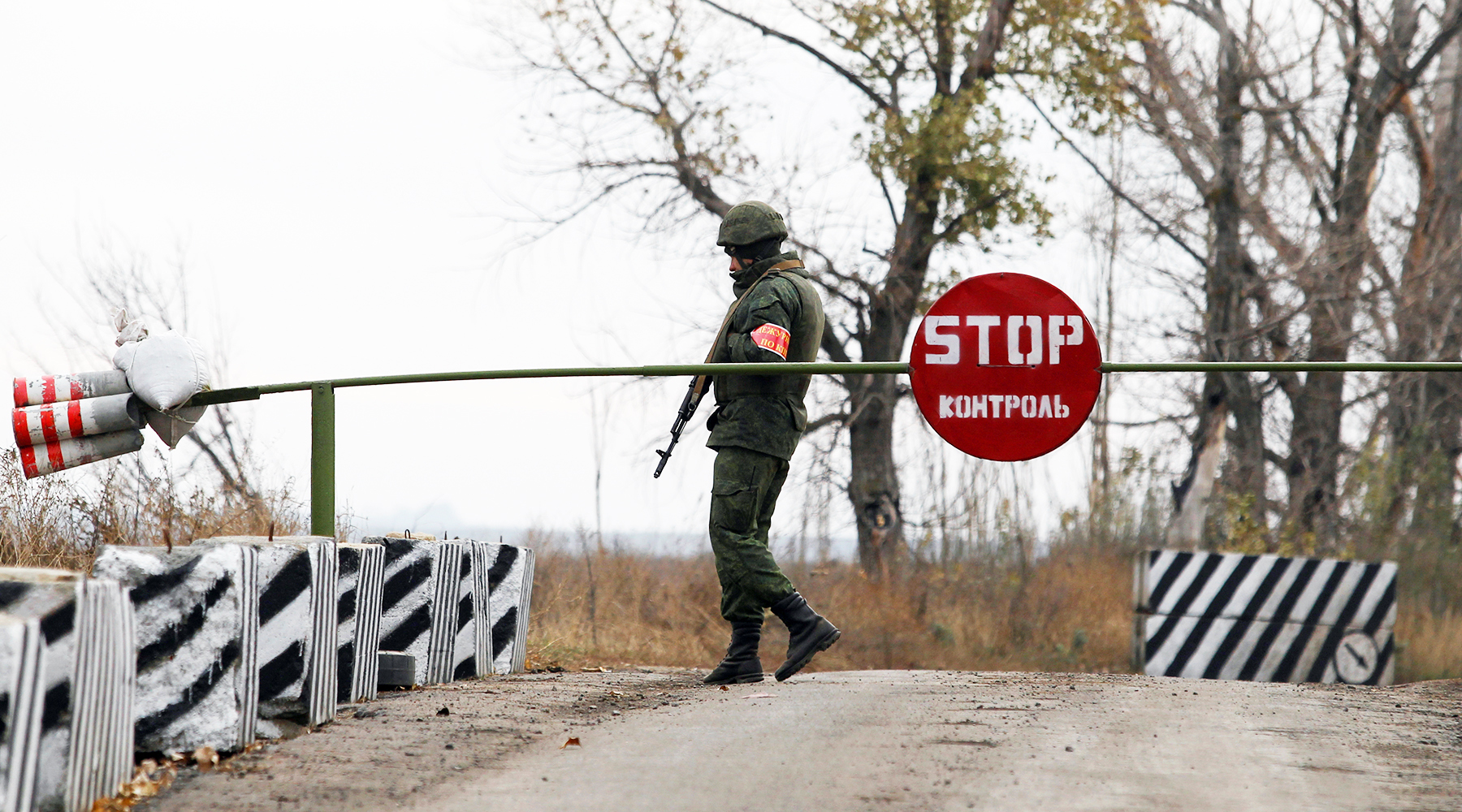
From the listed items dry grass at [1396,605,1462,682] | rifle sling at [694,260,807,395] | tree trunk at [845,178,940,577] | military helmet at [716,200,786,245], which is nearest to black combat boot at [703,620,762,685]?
rifle sling at [694,260,807,395]

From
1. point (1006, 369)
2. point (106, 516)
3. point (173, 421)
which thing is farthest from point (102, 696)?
point (106, 516)

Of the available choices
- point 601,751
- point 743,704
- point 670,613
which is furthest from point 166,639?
point 670,613

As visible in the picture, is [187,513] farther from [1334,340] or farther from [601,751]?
[1334,340]

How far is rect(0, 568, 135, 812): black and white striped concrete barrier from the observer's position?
10.5ft

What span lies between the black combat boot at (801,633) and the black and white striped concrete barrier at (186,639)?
2304 mm

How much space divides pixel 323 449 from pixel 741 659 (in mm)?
1944

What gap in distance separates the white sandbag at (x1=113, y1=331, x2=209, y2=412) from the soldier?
79.2 inches

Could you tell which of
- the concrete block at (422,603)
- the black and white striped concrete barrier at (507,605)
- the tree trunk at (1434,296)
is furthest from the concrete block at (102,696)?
the tree trunk at (1434,296)

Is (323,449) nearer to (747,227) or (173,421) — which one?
(173,421)

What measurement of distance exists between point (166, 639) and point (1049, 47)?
491 inches

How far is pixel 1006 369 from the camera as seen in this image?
512 cm

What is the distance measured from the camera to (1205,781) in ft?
12.5

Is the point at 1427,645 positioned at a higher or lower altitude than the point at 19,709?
lower

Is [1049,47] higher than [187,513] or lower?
higher
